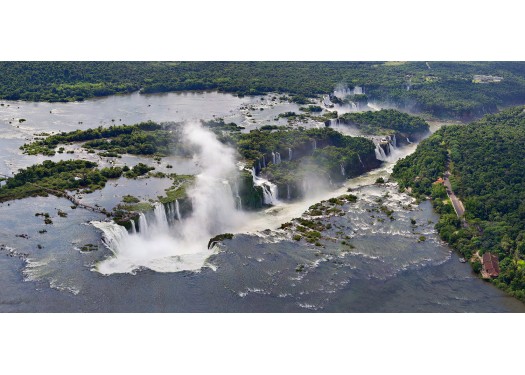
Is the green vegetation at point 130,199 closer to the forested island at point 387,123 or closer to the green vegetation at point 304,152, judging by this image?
the green vegetation at point 304,152

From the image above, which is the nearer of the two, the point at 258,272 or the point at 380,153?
the point at 258,272

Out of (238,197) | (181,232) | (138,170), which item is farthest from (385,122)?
(181,232)

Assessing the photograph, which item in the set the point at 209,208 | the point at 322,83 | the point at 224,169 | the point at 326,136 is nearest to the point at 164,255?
the point at 209,208

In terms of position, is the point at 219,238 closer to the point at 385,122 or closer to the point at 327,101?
the point at 385,122

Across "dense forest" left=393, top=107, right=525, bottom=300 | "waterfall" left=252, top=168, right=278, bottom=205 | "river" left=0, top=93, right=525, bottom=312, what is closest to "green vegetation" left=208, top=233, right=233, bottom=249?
"river" left=0, top=93, right=525, bottom=312

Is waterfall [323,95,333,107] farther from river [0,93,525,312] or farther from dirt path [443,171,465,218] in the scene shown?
river [0,93,525,312]

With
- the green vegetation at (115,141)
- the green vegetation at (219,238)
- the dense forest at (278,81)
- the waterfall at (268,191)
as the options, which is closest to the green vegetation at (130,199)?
the green vegetation at (219,238)

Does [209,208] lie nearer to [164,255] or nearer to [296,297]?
[164,255]
